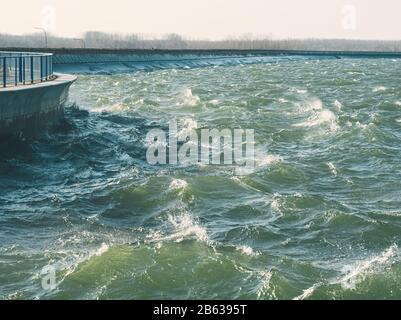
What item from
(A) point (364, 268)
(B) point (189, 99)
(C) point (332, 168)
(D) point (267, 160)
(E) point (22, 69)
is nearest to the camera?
(A) point (364, 268)

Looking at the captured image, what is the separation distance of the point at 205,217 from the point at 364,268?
Answer: 4.30m

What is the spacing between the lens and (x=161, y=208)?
15266mm

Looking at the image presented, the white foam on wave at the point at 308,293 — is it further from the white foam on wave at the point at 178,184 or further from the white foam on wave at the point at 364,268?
the white foam on wave at the point at 178,184

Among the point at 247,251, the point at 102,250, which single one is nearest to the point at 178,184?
the point at 247,251

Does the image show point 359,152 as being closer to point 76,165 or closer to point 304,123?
point 304,123

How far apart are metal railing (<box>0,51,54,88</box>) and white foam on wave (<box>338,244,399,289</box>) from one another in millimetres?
13687

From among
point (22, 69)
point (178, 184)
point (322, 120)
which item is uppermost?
point (22, 69)

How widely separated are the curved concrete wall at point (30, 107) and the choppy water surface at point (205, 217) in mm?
656

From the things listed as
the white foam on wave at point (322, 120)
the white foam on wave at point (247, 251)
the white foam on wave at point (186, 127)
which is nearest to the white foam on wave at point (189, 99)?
the white foam on wave at point (186, 127)

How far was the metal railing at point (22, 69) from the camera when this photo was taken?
21453mm

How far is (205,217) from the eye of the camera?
14.6 meters

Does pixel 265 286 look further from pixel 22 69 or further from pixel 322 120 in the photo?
pixel 322 120
